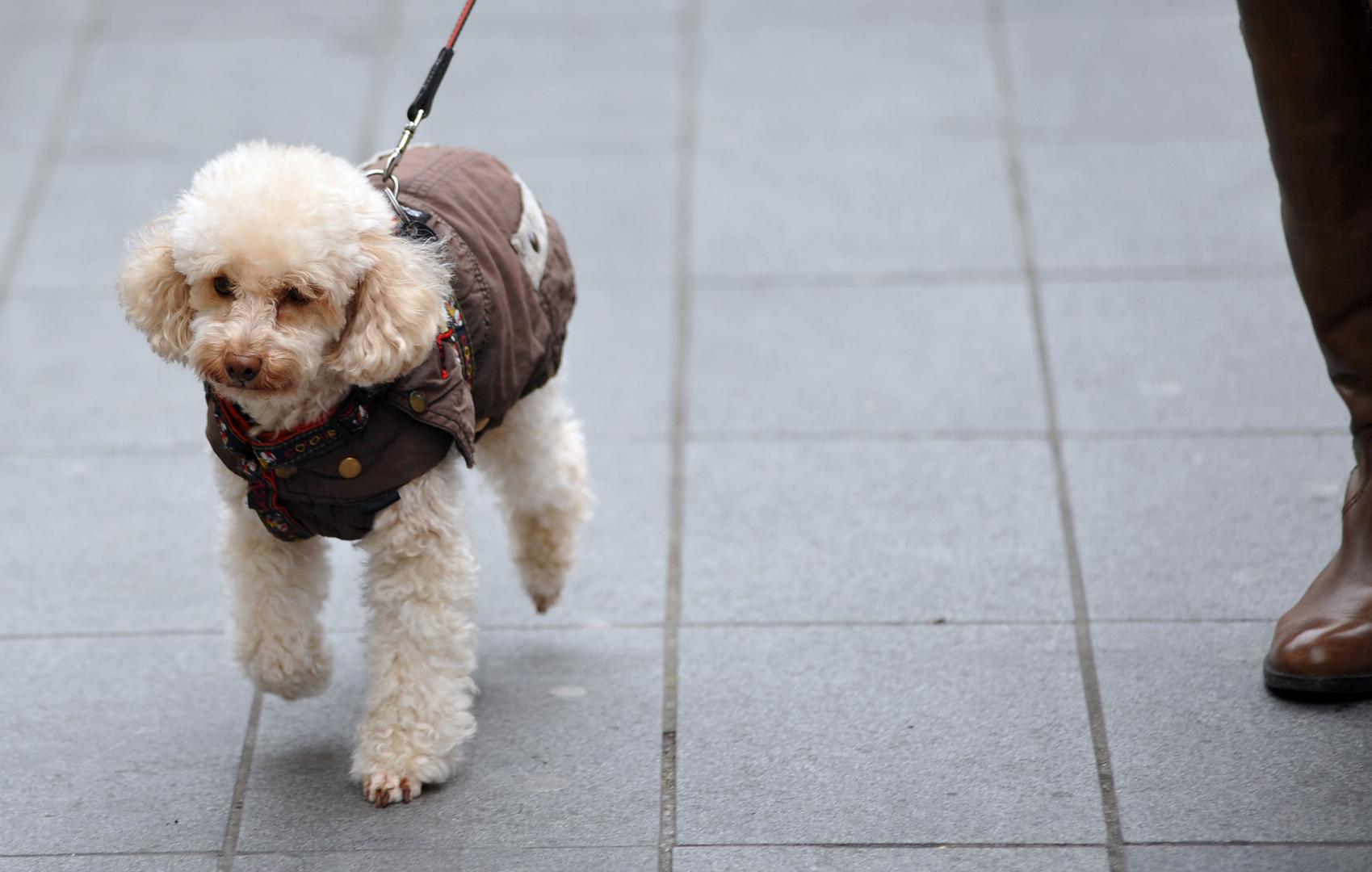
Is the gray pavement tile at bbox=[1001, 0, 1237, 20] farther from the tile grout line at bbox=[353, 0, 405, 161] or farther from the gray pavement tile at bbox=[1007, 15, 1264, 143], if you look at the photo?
the tile grout line at bbox=[353, 0, 405, 161]

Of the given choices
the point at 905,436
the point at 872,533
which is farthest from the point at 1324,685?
the point at 905,436

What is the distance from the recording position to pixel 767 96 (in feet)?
20.8

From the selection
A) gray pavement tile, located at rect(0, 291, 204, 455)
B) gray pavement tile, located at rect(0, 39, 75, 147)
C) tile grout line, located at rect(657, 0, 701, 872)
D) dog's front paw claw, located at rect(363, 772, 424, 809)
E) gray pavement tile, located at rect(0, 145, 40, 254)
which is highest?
dog's front paw claw, located at rect(363, 772, 424, 809)

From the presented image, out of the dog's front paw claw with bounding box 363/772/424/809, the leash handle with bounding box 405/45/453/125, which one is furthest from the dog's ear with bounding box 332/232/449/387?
the dog's front paw claw with bounding box 363/772/424/809

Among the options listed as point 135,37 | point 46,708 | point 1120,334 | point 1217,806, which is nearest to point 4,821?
point 46,708

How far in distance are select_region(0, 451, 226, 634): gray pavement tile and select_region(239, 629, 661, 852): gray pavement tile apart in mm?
516

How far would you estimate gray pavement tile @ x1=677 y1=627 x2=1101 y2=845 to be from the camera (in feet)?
10.5

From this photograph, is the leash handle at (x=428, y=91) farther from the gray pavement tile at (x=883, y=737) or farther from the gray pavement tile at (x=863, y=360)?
the gray pavement tile at (x=863, y=360)

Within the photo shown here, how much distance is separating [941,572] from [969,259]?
166 centimetres

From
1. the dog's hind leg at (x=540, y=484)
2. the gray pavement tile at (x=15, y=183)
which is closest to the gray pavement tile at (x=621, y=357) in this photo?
the dog's hind leg at (x=540, y=484)

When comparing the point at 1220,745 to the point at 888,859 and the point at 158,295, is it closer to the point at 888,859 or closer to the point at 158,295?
the point at 888,859

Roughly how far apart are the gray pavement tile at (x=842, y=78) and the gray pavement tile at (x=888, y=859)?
3.44 m

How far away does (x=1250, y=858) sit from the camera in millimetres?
3053

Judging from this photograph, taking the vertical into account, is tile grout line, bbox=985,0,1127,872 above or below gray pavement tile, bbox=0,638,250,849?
above
